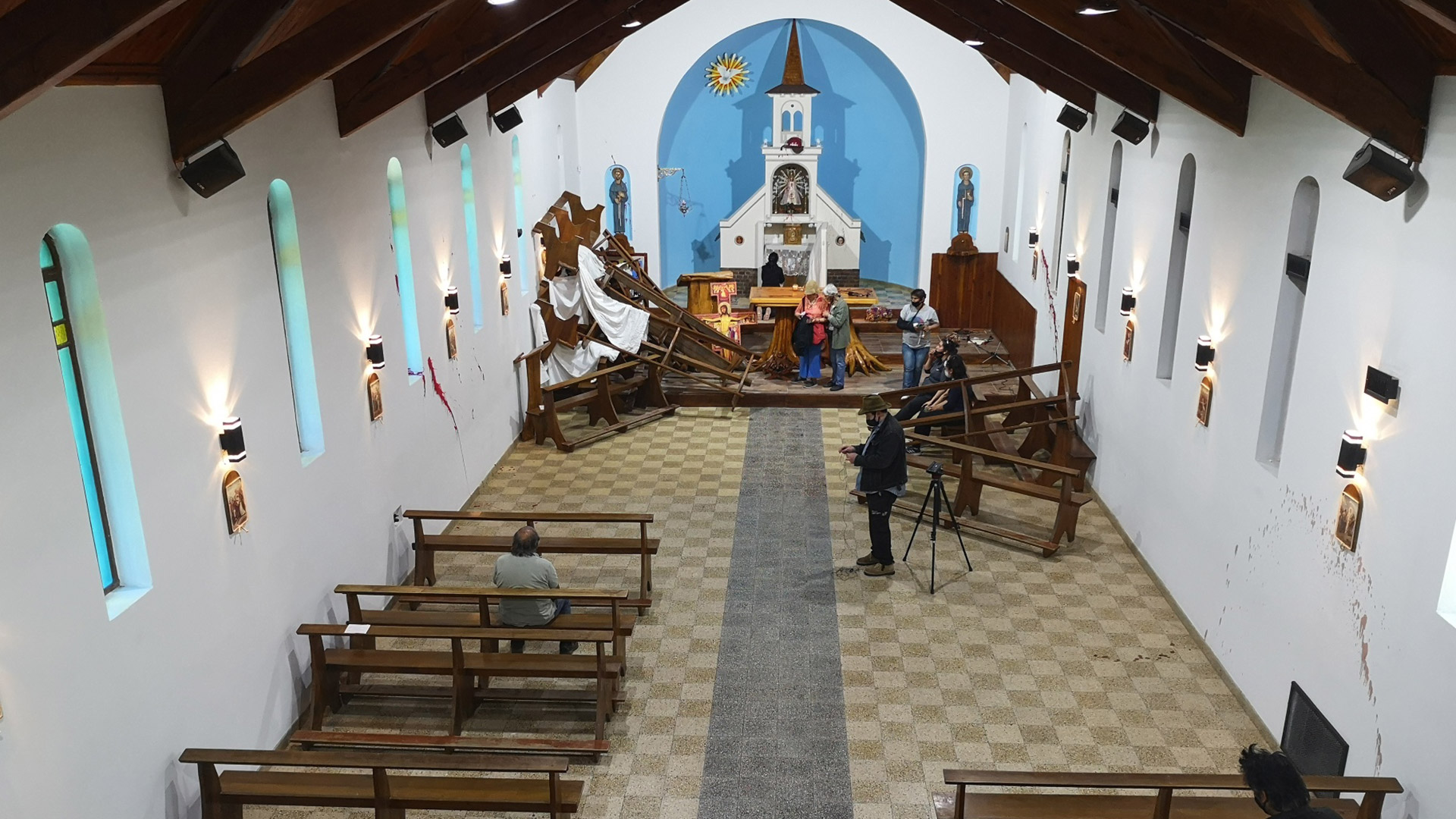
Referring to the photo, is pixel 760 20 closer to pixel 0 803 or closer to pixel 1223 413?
pixel 1223 413

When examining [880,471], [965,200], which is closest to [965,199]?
[965,200]

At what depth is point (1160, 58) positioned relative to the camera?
8008 millimetres

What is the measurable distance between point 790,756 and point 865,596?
2.66 metres

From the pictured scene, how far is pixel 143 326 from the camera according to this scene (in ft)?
18.8

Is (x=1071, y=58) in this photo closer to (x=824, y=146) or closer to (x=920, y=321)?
(x=920, y=321)

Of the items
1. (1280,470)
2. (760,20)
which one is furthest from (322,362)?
(760,20)

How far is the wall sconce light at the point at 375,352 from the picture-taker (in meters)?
8.82

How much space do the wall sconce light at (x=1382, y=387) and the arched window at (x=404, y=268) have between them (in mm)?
7736

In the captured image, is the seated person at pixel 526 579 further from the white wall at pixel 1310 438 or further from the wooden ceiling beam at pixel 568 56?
the wooden ceiling beam at pixel 568 56

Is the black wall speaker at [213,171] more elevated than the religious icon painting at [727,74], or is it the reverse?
the religious icon painting at [727,74]

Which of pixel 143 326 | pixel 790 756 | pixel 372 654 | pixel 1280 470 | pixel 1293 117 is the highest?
pixel 1293 117

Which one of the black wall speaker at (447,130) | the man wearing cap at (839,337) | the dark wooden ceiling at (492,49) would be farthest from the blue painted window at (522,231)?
the man wearing cap at (839,337)

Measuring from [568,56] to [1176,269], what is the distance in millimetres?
7302

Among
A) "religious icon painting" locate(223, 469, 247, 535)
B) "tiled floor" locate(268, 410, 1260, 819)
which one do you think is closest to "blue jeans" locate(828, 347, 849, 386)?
"tiled floor" locate(268, 410, 1260, 819)
